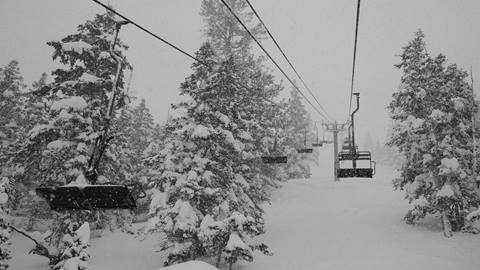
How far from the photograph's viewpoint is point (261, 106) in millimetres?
27953

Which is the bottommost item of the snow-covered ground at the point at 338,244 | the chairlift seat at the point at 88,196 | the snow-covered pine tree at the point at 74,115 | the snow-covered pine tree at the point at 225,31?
the snow-covered ground at the point at 338,244

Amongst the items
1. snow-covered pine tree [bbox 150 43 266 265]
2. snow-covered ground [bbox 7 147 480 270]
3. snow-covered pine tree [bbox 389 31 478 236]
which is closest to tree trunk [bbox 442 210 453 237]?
snow-covered pine tree [bbox 389 31 478 236]

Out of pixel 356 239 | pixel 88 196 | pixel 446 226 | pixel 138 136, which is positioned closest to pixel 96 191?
pixel 88 196

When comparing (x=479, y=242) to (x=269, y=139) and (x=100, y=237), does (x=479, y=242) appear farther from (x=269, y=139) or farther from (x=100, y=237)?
(x=100, y=237)

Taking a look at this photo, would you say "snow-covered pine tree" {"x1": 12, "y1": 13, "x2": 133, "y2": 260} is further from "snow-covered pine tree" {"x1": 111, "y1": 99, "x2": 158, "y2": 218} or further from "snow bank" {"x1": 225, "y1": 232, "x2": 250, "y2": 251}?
"snow-covered pine tree" {"x1": 111, "y1": 99, "x2": 158, "y2": 218}

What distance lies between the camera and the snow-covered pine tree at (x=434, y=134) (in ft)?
69.9

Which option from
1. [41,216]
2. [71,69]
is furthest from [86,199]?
[41,216]

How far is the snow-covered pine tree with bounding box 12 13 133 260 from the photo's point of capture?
57.1 ft

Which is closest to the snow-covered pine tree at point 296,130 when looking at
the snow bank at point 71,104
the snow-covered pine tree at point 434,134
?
the snow-covered pine tree at point 434,134

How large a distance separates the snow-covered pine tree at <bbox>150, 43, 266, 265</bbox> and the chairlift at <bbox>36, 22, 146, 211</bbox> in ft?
27.5

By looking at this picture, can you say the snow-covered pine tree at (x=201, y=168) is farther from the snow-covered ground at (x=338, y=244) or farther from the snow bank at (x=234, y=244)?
the snow-covered ground at (x=338, y=244)

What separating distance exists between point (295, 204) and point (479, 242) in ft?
52.4

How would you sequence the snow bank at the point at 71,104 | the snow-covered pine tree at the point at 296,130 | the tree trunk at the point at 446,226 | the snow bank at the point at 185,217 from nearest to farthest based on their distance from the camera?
the snow bank at the point at 185,217 < the snow bank at the point at 71,104 < the tree trunk at the point at 446,226 < the snow-covered pine tree at the point at 296,130

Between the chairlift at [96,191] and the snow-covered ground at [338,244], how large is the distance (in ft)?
41.0
